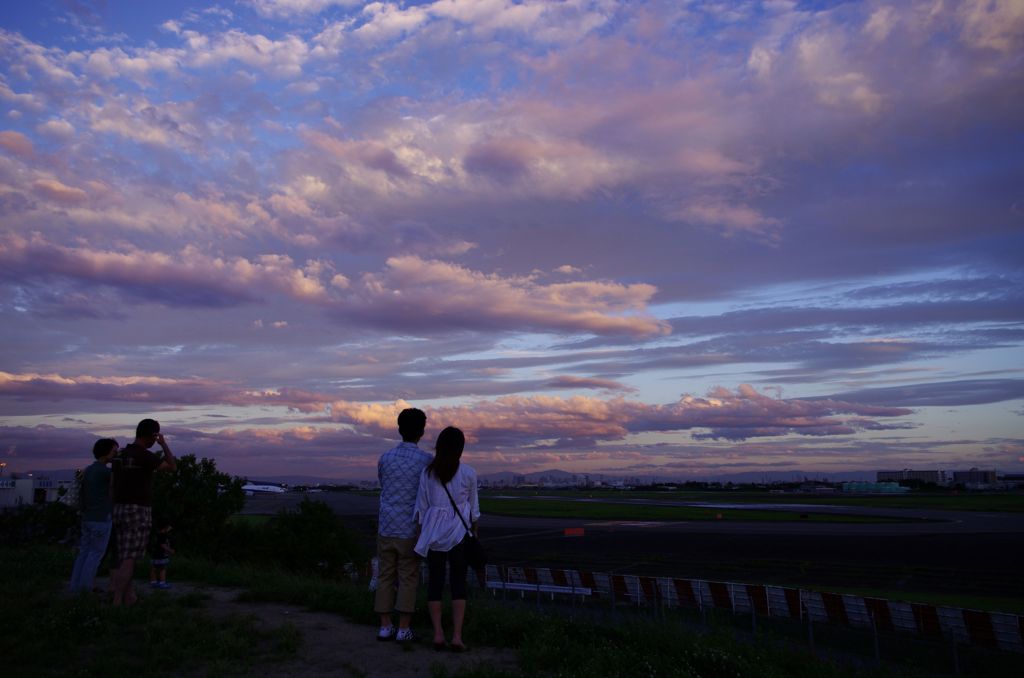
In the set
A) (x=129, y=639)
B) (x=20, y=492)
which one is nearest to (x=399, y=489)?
(x=129, y=639)

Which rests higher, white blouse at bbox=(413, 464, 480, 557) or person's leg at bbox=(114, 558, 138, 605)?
white blouse at bbox=(413, 464, 480, 557)

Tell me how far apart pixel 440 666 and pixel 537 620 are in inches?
66.7

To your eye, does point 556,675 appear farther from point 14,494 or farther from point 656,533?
point 14,494

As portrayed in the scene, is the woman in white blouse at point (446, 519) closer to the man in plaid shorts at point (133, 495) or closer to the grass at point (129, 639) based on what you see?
the grass at point (129, 639)

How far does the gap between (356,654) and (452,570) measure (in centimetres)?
99

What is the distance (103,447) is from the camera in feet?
26.9

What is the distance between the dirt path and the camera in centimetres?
529

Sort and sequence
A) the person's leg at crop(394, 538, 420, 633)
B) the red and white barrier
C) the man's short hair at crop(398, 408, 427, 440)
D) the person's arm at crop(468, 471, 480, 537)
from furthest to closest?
the red and white barrier
the man's short hair at crop(398, 408, 427, 440)
the person's leg at crop(394, 538, 420, 633)
the person's arm at crop(468, 471, 480, 537)

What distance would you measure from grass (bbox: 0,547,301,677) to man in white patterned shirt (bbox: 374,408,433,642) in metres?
0.81

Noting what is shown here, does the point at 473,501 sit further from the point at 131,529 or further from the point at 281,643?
the point at 131,529

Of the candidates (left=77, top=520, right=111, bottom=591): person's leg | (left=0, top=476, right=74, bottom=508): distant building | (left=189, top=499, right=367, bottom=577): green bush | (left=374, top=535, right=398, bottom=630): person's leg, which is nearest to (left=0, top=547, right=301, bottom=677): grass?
(left=77, top=520, right=111, bottom=591): person's leg

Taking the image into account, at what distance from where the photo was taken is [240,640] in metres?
5.89

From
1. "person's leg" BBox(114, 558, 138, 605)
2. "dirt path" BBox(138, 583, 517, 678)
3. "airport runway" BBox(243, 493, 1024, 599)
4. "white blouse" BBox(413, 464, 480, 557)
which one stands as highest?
"white blouse" BBox(413, 464, 480, 557)

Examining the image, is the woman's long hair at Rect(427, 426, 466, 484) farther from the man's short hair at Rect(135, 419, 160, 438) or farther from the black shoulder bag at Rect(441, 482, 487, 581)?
the man's short hair at Rect(135, 419, 160, 438)
